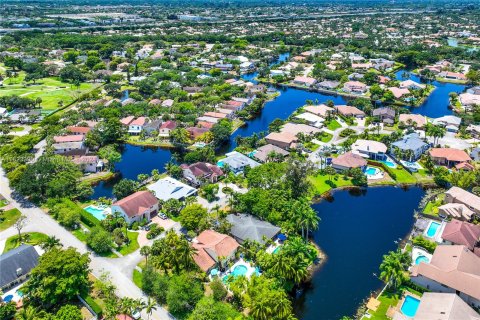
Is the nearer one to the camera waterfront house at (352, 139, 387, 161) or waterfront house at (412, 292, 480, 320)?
waterfront house at (412, 292, 480, 320)

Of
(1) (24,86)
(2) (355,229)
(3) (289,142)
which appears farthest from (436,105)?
(1) (24,86)

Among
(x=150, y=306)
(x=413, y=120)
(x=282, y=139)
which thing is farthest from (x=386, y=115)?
(x=150, y=306)

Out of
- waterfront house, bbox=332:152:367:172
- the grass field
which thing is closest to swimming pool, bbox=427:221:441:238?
waterfront house, bbox=332:152:367:172

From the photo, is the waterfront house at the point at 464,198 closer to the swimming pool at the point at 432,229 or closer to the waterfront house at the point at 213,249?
the swimming pool at the point at 432,229

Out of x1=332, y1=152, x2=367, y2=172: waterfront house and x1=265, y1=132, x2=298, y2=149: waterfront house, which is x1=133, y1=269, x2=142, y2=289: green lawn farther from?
x1=265, y1=132, x2=298, y2=149: waterfront house

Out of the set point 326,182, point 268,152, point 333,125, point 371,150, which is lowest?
point 333,125

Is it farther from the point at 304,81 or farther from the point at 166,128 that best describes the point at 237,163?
the point at 304,81

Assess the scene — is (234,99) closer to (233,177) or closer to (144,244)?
(233,177)
